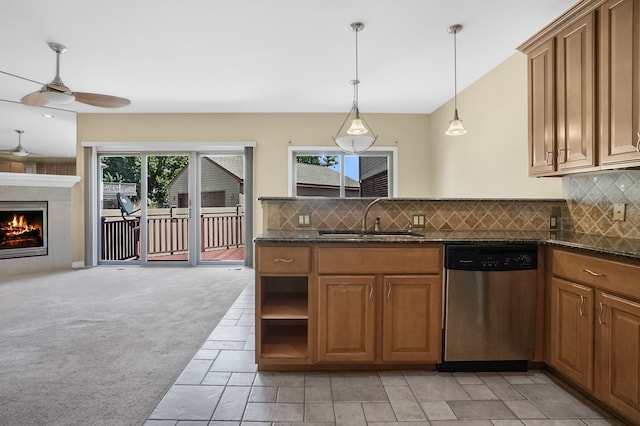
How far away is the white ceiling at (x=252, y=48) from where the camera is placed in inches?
110

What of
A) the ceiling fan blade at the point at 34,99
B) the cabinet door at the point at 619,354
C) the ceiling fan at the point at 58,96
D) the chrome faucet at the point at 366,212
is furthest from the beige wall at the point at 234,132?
the cabinet door at the point at 619,354

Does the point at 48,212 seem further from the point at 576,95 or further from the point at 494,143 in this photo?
the point at 576,95

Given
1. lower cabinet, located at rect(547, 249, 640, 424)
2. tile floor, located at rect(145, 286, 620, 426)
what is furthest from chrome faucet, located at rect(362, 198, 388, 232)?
lower cabinet, located at rect(547, 249, 640, 424)

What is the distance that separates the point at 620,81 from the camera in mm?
1916

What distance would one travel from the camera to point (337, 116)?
5.73m

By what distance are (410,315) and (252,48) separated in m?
2.92

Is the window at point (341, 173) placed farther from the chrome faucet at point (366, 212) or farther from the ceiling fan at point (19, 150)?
the ceiling fan at point (19, 150)

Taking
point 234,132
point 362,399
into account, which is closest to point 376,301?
point 362,399

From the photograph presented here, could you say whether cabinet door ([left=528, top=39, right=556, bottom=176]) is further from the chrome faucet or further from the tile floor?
the tile floor

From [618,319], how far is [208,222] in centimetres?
562

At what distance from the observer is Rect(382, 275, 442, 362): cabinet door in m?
2.16

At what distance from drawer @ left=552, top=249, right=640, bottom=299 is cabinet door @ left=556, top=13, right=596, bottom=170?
0.61 m

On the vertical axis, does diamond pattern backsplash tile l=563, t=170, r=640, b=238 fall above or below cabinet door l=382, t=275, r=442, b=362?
above

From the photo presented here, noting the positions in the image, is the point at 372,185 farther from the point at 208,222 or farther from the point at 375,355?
the point at 375,355
